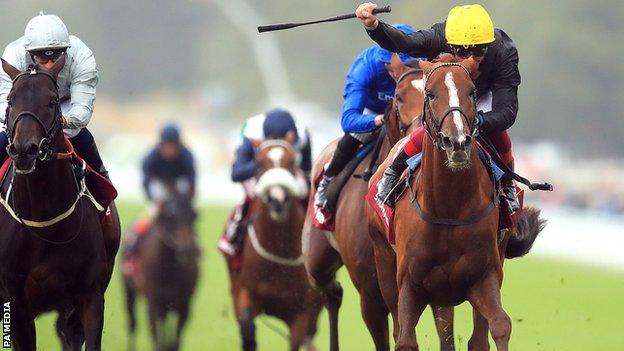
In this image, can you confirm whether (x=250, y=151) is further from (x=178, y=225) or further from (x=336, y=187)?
(x=336, y=187)

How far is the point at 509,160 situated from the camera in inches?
338

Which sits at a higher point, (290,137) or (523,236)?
(523,236)

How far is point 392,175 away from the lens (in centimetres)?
813

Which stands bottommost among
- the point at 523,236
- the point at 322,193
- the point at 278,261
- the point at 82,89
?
the point at 278,261

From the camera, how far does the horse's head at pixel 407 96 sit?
8.76 meters

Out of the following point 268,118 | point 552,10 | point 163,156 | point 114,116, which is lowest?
point 114,116

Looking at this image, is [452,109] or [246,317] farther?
[246,317]

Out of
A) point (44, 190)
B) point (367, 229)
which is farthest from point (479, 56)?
point (44, 190)

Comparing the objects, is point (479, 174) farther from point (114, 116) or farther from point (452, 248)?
point (114, 116)

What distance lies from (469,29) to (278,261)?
15.1 ft

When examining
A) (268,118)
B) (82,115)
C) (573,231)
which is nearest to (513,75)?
(82,115)

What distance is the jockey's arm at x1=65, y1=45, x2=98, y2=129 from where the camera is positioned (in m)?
8.00

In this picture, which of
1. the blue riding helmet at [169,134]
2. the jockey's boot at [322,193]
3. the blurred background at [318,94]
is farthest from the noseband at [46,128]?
the blue riding helmet at [169,134]

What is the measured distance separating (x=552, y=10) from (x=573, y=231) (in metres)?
24.0
